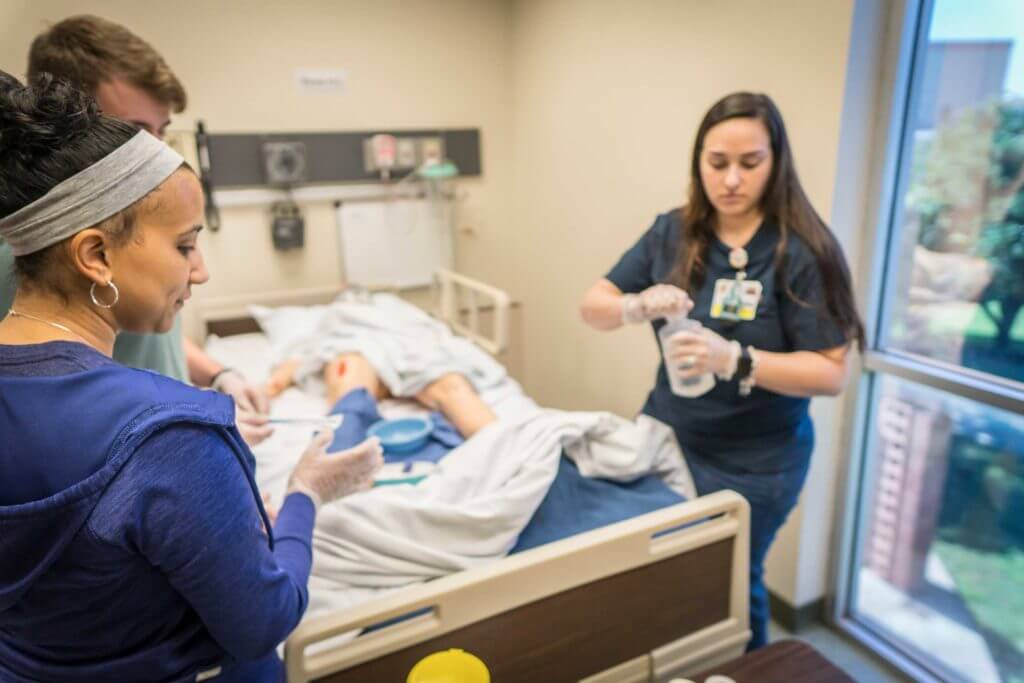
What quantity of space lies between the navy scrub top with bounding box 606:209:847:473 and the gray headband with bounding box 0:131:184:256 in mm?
1126

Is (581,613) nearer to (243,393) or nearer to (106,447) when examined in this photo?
(106,447)

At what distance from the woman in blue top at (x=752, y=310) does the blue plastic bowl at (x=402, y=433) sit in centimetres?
63

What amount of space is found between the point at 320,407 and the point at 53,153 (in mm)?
1568

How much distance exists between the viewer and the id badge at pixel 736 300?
143cm

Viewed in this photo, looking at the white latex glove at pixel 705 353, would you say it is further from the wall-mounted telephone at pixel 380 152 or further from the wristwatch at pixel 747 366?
the wall-mounted telephone at pixel 380 152

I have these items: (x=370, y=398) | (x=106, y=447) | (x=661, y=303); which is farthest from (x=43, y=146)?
(x=370, y=398)

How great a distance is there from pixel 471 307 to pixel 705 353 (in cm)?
189

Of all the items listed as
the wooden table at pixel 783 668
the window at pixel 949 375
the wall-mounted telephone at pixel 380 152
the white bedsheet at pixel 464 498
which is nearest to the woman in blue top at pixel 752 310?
the white bedsheet at pixel 464 498

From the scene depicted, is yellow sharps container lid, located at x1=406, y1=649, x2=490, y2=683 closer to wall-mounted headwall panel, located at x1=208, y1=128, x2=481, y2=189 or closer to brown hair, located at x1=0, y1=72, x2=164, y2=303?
brown hair, located at x1=0, y1=72, x2=164, y2=303

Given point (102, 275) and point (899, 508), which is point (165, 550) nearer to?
point (102, 275)

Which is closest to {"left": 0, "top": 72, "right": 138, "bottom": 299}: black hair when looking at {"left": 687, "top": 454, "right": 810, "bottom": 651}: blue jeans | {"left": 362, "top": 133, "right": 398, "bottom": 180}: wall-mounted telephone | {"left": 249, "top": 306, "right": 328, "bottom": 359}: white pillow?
{"left": 687, "top": 454, "right": 810, "bottom": 651}: blue jeans

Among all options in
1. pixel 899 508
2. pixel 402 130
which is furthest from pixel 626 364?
pixel 402 130

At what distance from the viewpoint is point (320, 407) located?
2199 mm

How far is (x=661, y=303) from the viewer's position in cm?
143
